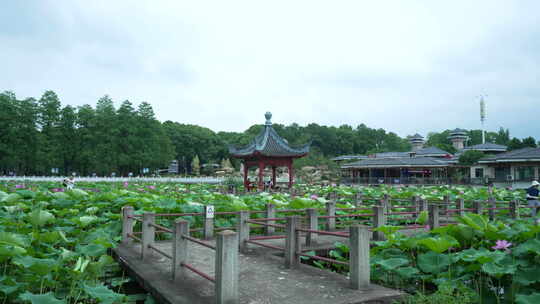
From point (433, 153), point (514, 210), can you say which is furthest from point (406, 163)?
point (514, 210)

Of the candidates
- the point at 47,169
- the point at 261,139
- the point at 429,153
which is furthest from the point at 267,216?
the point at 429,153

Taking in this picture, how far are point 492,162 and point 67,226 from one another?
3567 centimetres

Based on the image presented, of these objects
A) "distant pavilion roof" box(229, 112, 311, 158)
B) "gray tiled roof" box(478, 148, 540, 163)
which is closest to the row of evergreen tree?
"gray tiled roof" box(478, 148, 540, 163)

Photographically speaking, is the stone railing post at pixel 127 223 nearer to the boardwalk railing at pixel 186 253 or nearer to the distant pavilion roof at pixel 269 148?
the boardwalk railing at pixel 186 253

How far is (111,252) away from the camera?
685 centimetres

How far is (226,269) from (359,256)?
1497 millimetres

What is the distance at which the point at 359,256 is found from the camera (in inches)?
167

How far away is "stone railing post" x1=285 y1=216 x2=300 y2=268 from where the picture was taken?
17.5 feet

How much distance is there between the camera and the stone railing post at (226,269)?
3.76 m

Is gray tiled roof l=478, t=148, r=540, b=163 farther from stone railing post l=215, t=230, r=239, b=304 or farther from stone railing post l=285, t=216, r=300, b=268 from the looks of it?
stone railing post l=215, t=230, r=239, b=304

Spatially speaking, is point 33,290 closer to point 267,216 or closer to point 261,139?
point 267,216

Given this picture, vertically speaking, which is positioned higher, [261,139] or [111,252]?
[261,139]

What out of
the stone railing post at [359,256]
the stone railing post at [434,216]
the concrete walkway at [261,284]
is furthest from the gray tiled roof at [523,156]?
the stone railing post at [359,256]

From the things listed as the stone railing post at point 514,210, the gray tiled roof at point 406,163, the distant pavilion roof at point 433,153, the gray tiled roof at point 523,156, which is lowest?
the stone railing post at point 514,210
